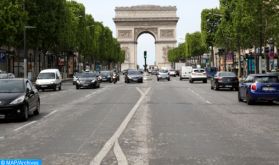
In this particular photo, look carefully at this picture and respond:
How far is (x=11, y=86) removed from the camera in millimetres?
20859

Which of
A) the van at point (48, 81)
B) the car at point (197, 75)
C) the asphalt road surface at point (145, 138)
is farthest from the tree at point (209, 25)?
the asphalt road surface at point (145, 138)

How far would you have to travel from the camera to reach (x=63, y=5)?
6788 cm

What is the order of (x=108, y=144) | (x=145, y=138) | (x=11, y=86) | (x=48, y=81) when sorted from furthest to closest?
(x=48, y=81)
(x=11, y=86)
(x=145, y=138)
(x=108, y=144)

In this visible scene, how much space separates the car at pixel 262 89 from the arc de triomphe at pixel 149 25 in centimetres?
14931

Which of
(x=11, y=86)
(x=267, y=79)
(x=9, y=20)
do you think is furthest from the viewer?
(x=9, y=20)

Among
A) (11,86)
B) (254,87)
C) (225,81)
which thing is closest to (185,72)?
(225,81)

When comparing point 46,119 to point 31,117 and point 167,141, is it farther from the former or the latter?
point 167,141

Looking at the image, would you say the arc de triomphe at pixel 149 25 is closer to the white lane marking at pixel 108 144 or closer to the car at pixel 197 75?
the car at pixel 197 75

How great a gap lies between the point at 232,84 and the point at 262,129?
30499mm

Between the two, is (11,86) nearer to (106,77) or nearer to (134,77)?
(134,77)

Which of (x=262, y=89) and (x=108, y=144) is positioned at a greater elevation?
(x=262, y=89)

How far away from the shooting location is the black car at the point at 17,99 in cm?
1916

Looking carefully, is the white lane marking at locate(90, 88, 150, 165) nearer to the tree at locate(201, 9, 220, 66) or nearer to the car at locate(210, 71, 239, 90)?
the car at locate(210, 71, 239, 90)

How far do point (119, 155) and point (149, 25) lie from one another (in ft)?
566
